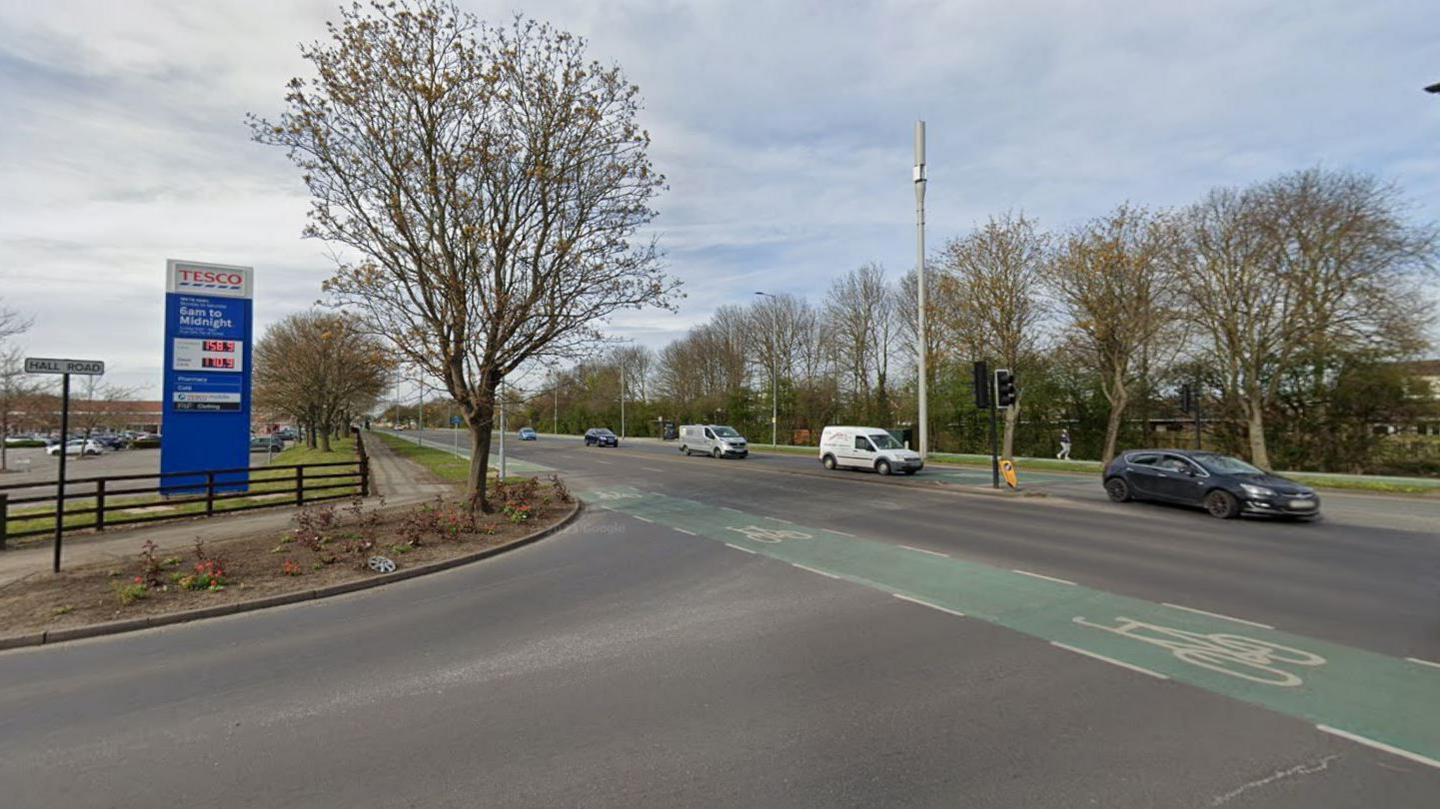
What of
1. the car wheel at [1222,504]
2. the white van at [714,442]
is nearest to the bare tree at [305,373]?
the white van at [714,442]

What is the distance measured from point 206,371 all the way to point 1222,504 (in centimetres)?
2421

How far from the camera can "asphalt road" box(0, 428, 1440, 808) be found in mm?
3488

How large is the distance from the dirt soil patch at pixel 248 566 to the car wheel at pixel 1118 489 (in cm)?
1354

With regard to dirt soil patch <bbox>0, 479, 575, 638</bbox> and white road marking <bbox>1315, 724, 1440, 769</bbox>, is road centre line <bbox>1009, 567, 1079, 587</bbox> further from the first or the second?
dirt soil patch <bbox>0, 479, 575, 638</bbox>

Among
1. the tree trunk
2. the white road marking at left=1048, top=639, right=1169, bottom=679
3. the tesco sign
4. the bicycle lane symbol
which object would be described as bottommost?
the white road marking at left=1048, top=639, right=1169, bottom=679

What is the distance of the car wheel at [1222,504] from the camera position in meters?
12.8

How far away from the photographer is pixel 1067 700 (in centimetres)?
447

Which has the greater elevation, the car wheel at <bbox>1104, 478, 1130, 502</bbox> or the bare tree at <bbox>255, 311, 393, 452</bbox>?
the bare tree at <bbox>255, 311, 393, 452</bbox>

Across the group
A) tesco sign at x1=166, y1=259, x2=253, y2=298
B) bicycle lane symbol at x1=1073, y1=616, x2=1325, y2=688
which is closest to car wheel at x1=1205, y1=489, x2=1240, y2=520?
bicycle lane symbol at x1=1073, y1=616, x2=1325, y2=688

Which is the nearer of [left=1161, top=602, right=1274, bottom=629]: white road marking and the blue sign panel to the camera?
[left=1161, top=602, right=1274, bottom=629]: white road marking

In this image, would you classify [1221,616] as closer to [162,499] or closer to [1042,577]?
[1042,577]

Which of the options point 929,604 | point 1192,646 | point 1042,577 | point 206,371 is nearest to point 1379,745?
point 1192,646

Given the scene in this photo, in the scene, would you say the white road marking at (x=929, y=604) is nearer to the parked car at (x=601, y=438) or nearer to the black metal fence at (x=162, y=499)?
the black metal fence at (x=162, y=499)

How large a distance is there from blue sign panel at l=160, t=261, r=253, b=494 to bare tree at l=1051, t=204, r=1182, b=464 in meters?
30.1
